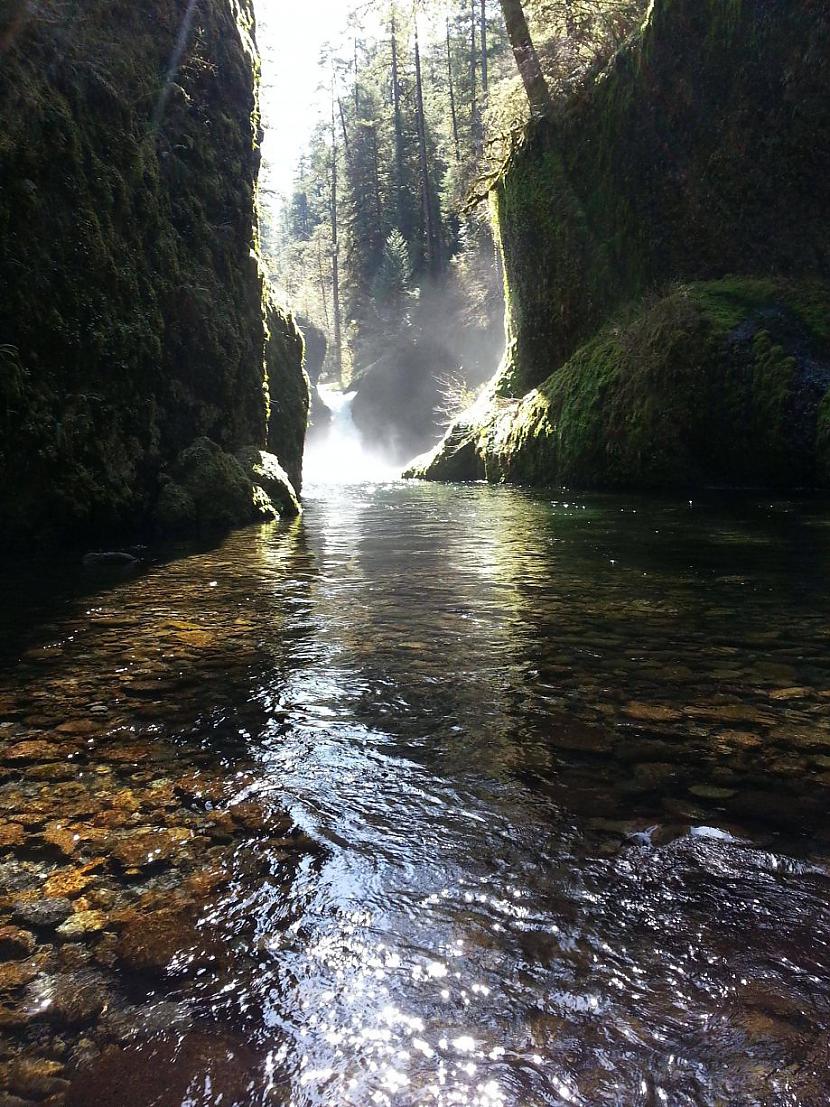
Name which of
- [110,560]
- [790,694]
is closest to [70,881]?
[790,694]

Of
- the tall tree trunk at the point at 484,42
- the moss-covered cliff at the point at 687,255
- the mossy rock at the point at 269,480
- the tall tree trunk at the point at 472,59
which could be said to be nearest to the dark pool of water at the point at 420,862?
the mossy rock at the point at 269,480

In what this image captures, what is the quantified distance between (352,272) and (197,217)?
132 feet

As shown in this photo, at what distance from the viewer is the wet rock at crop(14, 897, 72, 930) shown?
6.07 feet

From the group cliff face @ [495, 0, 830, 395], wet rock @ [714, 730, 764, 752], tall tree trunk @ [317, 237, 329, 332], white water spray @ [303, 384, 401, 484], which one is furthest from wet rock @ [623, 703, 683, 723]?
tall tree trunk @ [317, 237, 329, 332]

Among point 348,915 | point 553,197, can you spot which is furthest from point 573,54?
point 348,915

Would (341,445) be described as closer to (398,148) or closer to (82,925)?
(398,148)

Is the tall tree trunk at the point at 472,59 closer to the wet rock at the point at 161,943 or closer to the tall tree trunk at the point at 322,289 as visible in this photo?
the tall tree trunk at the point at 322,289

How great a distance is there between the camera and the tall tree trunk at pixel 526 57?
1661cm

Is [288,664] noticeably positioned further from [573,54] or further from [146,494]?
[573,54]

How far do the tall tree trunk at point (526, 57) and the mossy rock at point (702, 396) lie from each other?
19.4 ft

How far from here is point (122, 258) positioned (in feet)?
27.8

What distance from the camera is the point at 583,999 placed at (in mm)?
1585

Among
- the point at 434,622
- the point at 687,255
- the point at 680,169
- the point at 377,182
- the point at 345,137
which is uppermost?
the point at 345,137

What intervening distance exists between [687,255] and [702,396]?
375 centimetres
